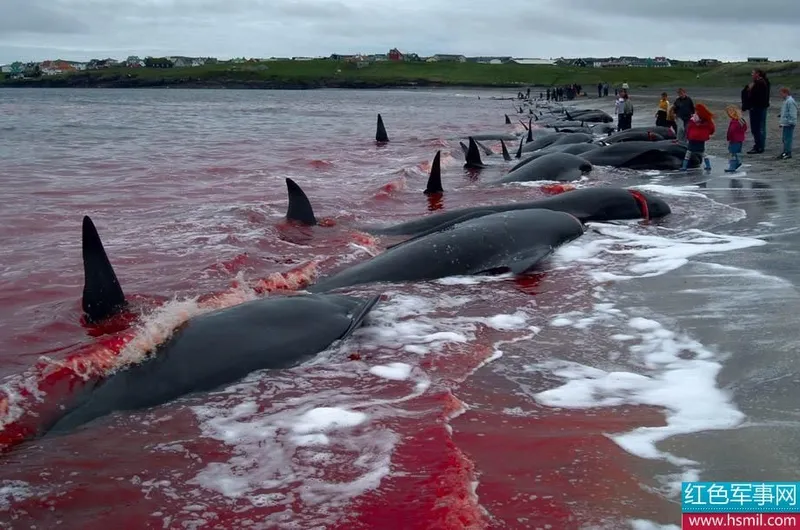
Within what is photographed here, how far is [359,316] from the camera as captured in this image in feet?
25.3

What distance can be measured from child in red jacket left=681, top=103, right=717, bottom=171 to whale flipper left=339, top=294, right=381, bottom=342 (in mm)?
14382

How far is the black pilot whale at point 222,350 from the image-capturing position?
6078 mm

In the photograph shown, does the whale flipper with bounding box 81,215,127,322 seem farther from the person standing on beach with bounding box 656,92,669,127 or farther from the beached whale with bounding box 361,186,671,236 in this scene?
the person standing on beach with bounding box 656,92,669,127

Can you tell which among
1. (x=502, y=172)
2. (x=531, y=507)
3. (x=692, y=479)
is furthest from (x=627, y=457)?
(x=502, y=172)

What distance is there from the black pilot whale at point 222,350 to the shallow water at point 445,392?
0.51ft

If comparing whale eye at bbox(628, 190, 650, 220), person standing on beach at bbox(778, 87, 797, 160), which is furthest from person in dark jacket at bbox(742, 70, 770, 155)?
whale eye at bbox(628, 190, 650, 220)

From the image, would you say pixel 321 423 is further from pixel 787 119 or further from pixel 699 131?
Result: pixel 787 119

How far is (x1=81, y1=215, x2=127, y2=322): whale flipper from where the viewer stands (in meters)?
6.80

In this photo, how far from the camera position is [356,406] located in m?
5.93

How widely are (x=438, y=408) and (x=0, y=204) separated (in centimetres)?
1581

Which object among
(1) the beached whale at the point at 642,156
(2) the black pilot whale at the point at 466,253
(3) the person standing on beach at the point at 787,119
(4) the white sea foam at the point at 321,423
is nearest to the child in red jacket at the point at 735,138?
(3) the person standing on beach at the point at 787,119

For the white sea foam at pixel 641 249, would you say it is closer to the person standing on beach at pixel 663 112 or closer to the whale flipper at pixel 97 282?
the whale flipper at pixel 97 282

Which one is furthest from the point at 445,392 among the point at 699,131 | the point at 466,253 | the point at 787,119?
the point at 787,119

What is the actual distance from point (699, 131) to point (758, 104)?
8.90 ft
